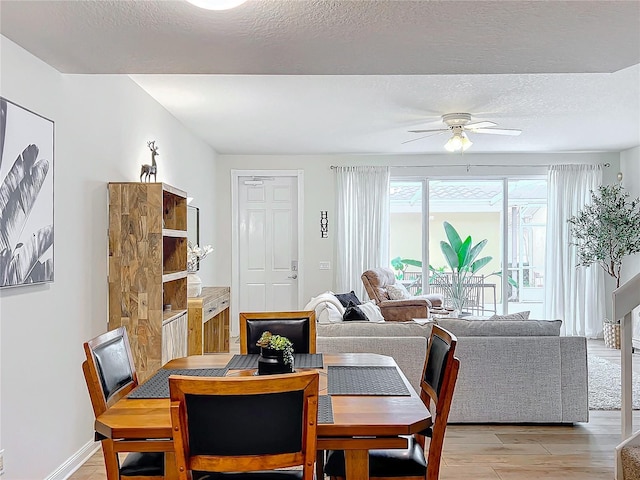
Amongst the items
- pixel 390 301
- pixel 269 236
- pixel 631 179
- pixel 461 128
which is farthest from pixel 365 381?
pixel 631 179

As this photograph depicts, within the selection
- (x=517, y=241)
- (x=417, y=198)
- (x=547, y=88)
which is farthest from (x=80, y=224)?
A: (x=517, y=241)

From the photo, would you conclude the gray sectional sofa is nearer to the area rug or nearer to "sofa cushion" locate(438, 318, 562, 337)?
"sofa cushion" locate(438, 318, 562, 337)

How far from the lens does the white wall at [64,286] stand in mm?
2770

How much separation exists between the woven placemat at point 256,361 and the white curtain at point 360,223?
5022 millimetres

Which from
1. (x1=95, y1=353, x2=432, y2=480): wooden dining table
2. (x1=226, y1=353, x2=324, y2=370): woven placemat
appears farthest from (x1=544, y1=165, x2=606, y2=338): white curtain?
(x1=95, y1=353, x2=432, y2=480): wooden dining table

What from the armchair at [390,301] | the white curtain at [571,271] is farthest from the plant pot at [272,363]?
the white curtain at [571,271]

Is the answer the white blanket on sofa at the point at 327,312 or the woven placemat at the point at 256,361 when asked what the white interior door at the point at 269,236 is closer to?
the white blanket on sofa at the point at 327,312

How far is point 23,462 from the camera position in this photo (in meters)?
2.85

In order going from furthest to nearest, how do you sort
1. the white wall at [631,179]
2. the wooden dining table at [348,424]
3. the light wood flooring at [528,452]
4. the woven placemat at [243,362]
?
1. the white wall at [631,179]
2. the light wood flooring at [528,452]
3. the woven placemat at [243,362]
4. the wooden dining table at [348,424]

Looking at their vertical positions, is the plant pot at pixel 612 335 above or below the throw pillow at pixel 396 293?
below

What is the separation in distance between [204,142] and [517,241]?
14.7ft

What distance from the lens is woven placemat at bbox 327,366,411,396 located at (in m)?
2.19

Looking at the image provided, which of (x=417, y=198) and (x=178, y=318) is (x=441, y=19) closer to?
(x=178, y=318)

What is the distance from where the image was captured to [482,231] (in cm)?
823
